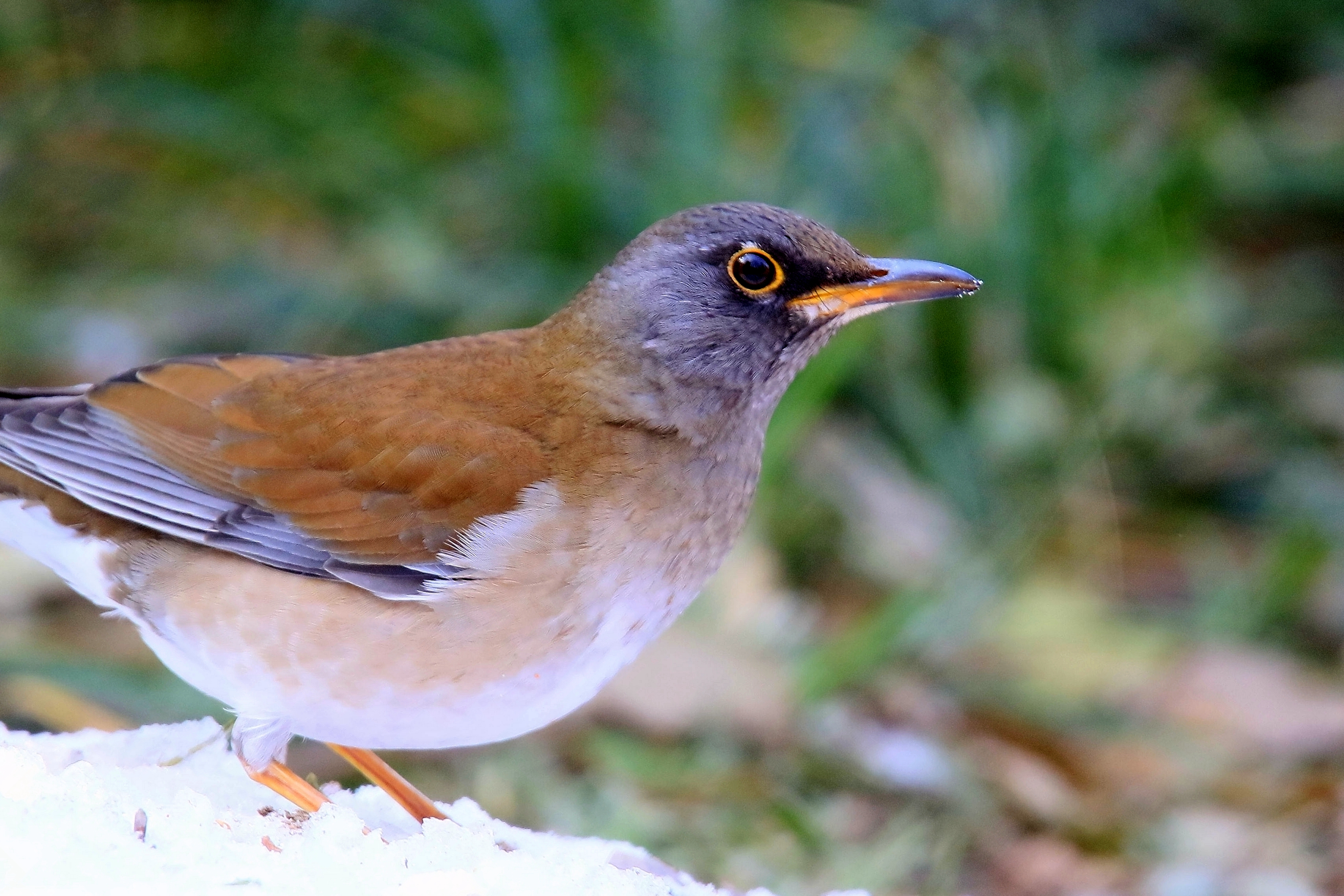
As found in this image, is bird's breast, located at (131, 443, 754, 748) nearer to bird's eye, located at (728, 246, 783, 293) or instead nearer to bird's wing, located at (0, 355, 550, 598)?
bird's wing, located at (0, 355, 550, 598)

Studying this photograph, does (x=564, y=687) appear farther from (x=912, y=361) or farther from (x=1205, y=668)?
(x=912, y=361)

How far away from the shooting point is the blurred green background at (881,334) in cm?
474

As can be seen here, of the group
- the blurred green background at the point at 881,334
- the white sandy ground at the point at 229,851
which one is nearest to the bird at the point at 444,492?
the white sandy ground at the point at 229,851

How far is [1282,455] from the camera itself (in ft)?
21.5

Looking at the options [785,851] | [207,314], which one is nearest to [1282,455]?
[785,851]

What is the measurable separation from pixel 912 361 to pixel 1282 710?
6.59 feet

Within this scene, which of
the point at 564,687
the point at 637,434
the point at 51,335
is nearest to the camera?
the point at 564,687

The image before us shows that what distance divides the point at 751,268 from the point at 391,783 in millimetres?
1394

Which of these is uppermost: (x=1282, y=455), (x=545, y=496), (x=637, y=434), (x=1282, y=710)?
(x=1282, y=455)

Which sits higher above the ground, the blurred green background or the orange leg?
the blurred green background

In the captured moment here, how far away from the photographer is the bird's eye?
11.5ft

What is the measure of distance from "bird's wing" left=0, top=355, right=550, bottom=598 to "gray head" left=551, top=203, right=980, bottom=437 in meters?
0.36

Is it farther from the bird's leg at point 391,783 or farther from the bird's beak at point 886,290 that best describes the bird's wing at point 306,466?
the bird's beak at point 886,290

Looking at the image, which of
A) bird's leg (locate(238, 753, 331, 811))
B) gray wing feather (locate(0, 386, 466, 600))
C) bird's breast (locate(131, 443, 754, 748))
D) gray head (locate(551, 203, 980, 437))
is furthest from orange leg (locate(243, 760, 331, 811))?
gray head (locate(551, 203, 980, 437))
